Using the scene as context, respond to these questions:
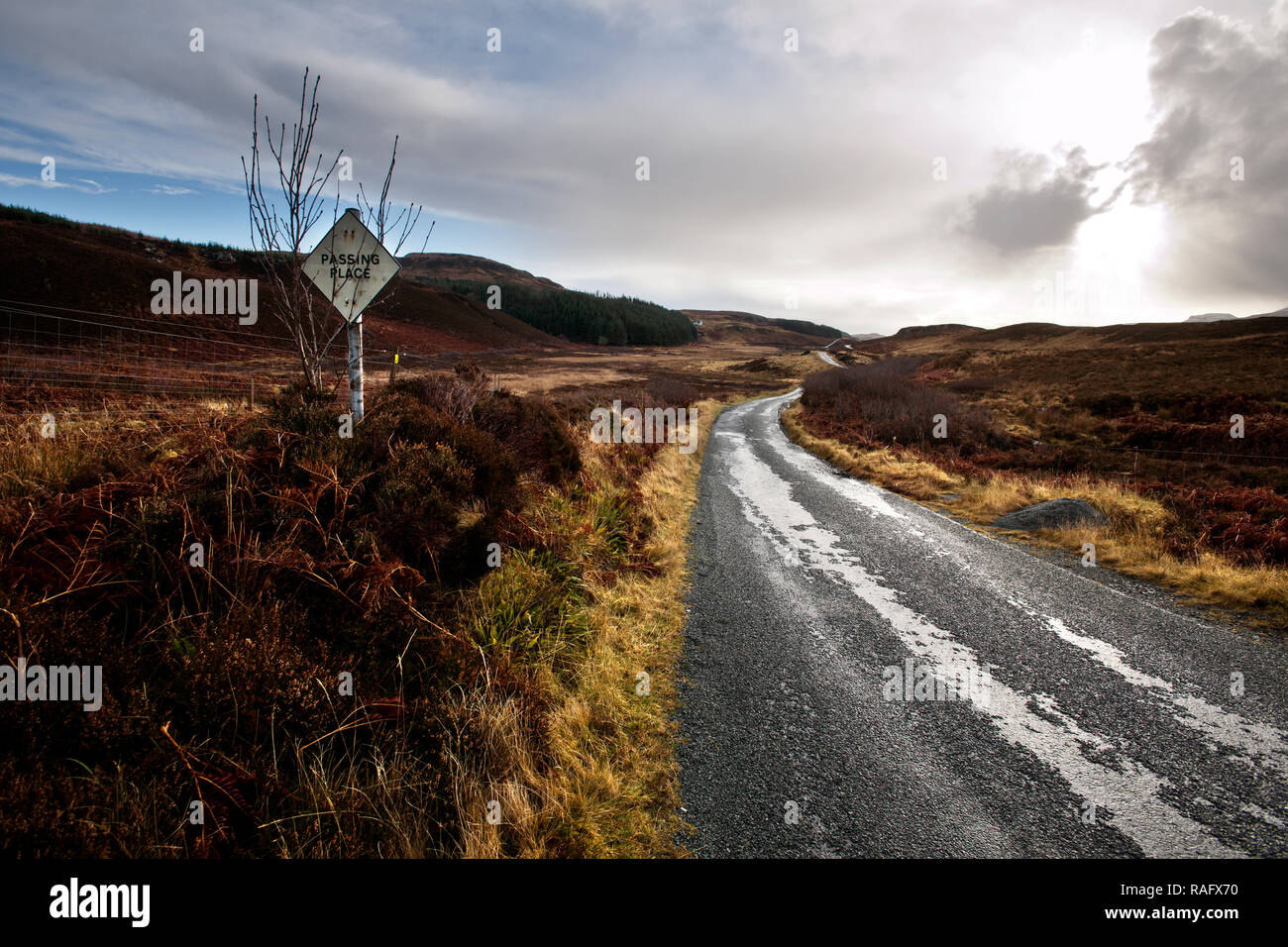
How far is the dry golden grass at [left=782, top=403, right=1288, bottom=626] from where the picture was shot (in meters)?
6.20

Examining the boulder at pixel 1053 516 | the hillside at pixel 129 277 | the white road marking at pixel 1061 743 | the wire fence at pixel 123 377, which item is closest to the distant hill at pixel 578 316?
the hillside at pixel 129 277

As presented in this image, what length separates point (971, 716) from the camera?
4098mm

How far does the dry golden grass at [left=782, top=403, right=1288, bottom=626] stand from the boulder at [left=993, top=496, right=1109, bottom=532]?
0.21m

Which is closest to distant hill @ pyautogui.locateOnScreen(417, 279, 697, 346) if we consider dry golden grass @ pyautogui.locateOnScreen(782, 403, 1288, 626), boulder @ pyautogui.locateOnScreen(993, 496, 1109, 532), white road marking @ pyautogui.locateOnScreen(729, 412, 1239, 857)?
dry golden grass @ pyautogui.locateOnScreen(782, 403, 1288, 626)

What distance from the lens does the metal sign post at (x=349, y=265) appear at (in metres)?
5.16

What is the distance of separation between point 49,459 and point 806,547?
8.64 meters

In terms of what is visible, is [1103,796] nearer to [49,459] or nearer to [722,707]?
[722,707]

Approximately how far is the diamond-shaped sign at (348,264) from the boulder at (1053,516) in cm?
1075

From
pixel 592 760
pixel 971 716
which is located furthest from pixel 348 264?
pixel 971 716

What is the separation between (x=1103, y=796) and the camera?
3.18 metres
